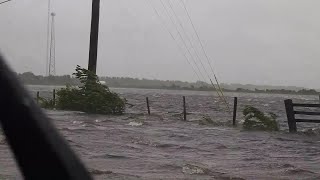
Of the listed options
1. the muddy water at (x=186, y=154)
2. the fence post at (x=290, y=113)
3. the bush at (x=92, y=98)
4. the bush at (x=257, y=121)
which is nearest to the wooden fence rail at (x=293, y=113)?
the fence post at (x=290, y=113)

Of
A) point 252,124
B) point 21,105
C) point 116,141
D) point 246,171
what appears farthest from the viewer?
point 252,124

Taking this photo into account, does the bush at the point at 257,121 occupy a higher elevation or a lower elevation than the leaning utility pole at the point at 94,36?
lower

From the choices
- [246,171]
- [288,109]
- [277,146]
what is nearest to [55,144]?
[246,171]

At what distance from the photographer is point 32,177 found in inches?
59.4

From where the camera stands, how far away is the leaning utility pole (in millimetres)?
24203

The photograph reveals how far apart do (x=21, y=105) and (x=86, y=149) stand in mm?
9302

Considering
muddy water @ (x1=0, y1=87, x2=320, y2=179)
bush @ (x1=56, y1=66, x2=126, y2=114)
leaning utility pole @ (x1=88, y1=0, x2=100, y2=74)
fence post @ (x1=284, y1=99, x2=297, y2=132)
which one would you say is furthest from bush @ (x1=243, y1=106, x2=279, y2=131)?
leaning utility pole @ (x1=88, y1=0, x2=100, y2=74)

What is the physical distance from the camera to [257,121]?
63.3ft

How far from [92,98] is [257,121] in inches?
323

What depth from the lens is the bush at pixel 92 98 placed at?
22953 millimetres

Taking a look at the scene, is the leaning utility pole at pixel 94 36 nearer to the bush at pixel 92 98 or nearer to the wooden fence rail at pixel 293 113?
the bush at pixel 92 98

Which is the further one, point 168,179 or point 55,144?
point 168,179

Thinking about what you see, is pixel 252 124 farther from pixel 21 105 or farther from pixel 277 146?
pixel 21 105

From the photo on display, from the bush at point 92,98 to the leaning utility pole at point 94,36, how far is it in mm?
1159
